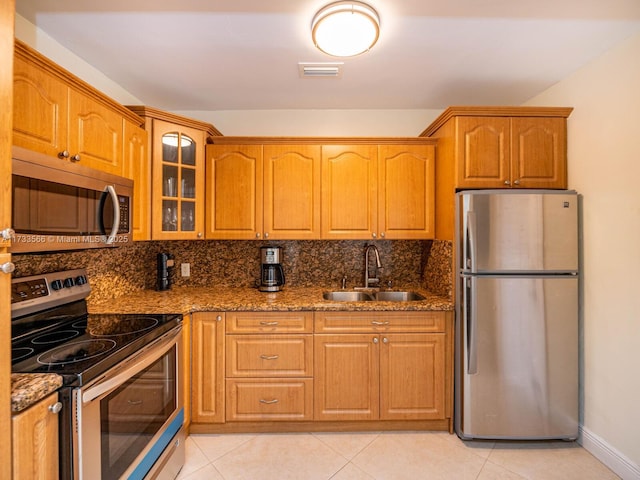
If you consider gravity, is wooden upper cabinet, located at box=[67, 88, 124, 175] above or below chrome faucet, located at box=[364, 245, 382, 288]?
above

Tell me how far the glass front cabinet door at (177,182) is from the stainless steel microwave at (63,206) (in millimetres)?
490

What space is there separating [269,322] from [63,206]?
1285 millimetres

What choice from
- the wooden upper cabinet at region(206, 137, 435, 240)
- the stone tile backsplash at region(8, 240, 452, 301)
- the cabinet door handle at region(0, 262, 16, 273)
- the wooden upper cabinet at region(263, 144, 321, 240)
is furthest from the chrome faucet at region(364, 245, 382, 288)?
the cabinet door handle at region(0, 262, 16, 273)

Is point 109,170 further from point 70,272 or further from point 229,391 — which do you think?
point 229,391

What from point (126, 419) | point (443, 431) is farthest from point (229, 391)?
point (443, 431)

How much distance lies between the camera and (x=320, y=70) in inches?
82.4

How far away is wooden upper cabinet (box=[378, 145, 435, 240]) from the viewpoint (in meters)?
2.47

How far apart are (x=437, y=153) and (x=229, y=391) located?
7.42ft

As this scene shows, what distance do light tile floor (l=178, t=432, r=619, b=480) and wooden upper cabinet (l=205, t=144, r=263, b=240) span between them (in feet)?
4.76

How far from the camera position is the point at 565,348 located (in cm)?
203

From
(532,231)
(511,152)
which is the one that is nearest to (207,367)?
(532,231)

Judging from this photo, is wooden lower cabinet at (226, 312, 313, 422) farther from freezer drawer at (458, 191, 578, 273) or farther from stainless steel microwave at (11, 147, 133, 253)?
freezer drawer at (458, 191, 578, 273)

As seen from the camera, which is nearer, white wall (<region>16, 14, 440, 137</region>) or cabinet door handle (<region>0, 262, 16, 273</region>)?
cabinet door handle (<region>0, 262, 16, 273</region>)

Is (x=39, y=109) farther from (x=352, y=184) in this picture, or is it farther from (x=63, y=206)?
(x=352, y=184)
